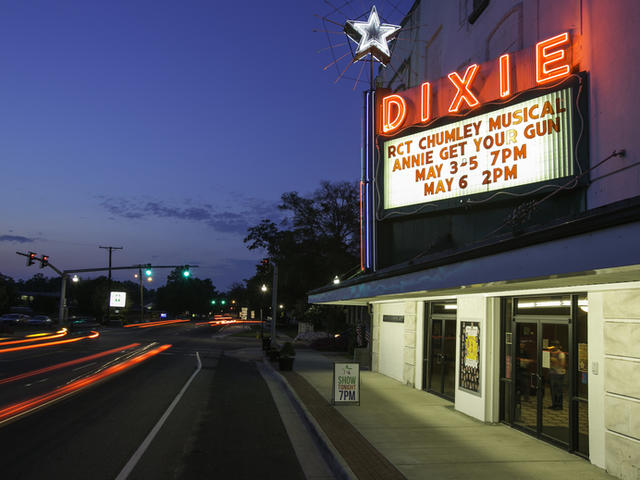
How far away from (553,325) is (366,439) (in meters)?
4.02

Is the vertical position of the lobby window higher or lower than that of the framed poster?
higher

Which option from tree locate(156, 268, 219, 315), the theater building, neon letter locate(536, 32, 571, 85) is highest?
neon letter locate(536, 32, 571, 85)

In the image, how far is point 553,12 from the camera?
12094 millimetres

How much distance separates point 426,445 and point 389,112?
11.2m

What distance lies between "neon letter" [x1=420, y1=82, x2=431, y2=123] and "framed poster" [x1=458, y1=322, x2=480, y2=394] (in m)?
6.12

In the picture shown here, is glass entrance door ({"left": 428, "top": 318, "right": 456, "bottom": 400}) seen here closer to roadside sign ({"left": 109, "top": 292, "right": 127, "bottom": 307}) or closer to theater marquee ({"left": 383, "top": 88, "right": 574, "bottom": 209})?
theater marquee ({"left": 383, "top": 88, "right": 574, "bottom": 209})

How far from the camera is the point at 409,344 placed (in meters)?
18.3

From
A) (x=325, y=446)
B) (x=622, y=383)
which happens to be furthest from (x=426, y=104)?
(x=325, y=446)

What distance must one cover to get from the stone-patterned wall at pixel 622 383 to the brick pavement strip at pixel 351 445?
3152 millimetres

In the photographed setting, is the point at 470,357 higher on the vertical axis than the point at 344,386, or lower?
higher

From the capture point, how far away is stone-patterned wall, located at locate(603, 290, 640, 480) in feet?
25.0

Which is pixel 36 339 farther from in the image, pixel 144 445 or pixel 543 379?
pixel 543 379

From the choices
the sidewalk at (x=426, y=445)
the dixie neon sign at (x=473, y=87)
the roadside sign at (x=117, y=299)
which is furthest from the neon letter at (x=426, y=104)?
the roadside sign at (x=117, y=299)

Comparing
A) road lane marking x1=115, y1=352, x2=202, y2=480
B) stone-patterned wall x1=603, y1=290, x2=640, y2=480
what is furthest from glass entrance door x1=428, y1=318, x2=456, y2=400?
road lane marking x1=115, y1=352, x2=202, y2=480
